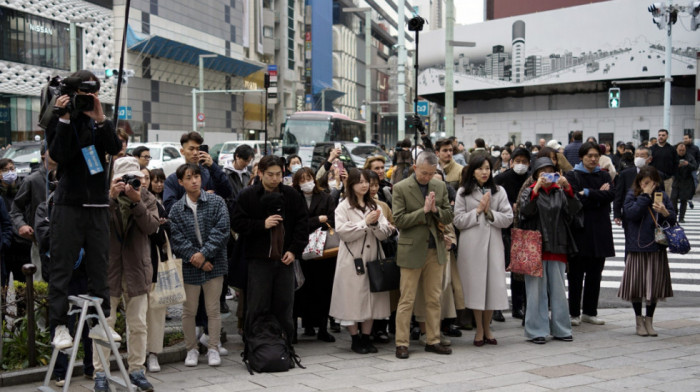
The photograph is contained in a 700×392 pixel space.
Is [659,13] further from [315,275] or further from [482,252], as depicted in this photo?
[315,275]

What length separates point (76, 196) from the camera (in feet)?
17.9

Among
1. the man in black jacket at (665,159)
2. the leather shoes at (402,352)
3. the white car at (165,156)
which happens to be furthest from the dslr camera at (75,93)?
the white car at (165,156)

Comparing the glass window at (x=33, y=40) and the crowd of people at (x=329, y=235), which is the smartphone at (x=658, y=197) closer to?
the crowd of people at (x=329, y=235)

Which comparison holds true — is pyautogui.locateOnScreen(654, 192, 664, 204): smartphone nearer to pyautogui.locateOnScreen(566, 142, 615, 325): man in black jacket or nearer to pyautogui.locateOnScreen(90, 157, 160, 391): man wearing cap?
pyautogui.locateOnScreen(566, 142, 615, 325): man in black jacket

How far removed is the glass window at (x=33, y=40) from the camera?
120ft

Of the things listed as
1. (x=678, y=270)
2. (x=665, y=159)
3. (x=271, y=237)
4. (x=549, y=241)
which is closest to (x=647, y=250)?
(x=549, y=241)

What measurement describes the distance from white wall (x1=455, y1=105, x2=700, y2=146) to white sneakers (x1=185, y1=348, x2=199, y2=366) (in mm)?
37817

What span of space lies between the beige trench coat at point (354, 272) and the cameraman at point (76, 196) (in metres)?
2.69

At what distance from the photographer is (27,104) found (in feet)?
126

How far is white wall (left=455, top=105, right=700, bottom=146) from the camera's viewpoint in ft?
137

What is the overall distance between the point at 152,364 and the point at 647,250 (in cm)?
533

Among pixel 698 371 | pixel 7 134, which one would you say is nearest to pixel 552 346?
pixel 698 371

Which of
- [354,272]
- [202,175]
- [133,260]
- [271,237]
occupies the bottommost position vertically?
[354,272]

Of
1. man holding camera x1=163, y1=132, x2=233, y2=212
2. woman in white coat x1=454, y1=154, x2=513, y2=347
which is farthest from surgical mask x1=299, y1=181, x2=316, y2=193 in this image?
woman in white coat x1=454, y1=154, x2=513, y2=347
